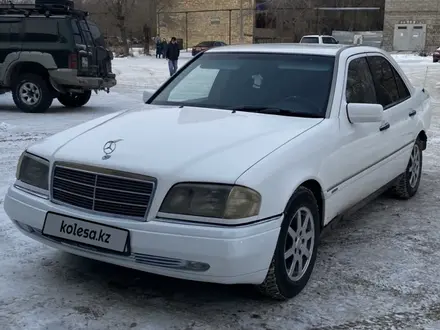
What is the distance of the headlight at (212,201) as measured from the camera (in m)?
3.13

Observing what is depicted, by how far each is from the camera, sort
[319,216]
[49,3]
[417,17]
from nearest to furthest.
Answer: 1. [319,216]
2. [49,3]
3. [417,17]

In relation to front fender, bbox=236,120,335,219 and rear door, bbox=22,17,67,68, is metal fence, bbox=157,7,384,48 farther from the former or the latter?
front fender, bbox=236,120,335,219

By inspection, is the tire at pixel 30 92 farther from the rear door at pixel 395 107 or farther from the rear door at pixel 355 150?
the rear door at pixel 355 150

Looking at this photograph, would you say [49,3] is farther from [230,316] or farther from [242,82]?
[230,316]

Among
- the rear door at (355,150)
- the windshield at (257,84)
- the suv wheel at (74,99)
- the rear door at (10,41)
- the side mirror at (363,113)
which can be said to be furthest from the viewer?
the suv wheel at (74,99)

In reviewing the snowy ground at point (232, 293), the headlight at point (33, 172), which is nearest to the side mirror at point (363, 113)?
the snowy ground at point (232, 293)

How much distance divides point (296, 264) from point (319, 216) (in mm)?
406

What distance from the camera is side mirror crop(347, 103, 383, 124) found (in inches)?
165

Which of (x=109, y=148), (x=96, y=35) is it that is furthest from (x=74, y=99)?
(x=109, y=148)

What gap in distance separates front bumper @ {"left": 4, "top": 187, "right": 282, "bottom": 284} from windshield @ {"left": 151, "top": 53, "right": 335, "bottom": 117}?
1300 millimetres

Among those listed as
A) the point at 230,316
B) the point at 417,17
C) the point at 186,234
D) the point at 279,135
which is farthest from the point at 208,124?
the point at 417,17

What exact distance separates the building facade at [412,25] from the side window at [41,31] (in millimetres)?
42150

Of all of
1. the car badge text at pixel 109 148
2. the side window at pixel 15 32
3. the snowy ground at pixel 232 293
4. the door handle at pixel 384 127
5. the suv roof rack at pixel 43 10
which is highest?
the suv roof rack at pixel 43 10

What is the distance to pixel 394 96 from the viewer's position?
17.6ft
